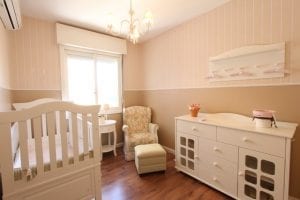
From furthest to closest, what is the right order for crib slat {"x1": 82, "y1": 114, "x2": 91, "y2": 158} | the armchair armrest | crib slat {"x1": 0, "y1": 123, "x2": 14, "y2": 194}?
the armchair armrest < crib slat {"x1": 82, "y1": 114, "x2": 91, "y2": 158} < crib slat {"x1": 0, "y1": 123, "x2": 14, "y2": 194}

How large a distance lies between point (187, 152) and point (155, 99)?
149cm

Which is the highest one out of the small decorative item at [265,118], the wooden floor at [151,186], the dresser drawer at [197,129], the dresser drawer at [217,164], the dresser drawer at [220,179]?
the small decorative item at [265,118]

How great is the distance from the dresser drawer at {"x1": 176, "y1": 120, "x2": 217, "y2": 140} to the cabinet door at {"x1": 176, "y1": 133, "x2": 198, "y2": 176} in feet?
0.25

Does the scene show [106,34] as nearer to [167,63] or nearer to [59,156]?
[167,63]

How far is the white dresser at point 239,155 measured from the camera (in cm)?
144

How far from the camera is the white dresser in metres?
1.44

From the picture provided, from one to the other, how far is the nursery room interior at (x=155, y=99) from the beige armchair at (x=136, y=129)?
22mm

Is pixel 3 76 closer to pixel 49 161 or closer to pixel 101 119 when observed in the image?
pixel 49 161

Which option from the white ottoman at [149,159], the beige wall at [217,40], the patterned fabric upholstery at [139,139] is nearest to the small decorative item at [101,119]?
the patterned fabric upholstery at [139,139]

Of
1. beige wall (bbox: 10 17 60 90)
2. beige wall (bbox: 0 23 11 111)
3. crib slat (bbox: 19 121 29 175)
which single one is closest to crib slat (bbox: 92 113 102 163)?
crib slat (bbox: 19 121 29 175)

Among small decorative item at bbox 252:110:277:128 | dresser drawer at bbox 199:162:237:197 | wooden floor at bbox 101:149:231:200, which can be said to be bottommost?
wooden floor at bbox 101:149:231:200

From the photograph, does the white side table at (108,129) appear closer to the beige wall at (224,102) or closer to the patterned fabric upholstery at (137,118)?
the patterned fabric upholstery at (137,118)

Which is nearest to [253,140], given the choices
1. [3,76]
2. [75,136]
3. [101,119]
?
[75,136]

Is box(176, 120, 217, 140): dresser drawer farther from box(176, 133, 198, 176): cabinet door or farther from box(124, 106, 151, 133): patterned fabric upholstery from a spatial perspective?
box(124, 106, 151, 133): patterned fabric upholstery
